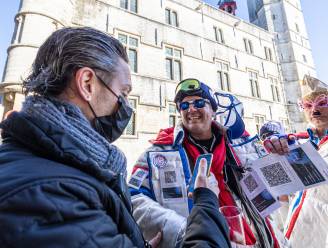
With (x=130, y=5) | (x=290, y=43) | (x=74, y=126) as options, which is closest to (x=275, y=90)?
(x=290, y=43)

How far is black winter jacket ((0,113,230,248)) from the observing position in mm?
524

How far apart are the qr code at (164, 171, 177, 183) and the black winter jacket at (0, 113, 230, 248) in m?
0.80

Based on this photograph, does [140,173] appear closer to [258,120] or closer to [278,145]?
[278,145]

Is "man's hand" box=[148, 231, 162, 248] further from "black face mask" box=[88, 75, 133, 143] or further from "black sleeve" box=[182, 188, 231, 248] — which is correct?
"black face mask" box=[88, 75, 133, 143]

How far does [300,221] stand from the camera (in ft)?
5.67

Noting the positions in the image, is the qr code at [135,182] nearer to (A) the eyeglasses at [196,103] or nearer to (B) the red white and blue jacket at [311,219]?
(A) the eyeglasses at [196,103]

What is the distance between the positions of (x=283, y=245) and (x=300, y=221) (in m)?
0.25

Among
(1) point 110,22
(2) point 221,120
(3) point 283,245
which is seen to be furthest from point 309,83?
(1) point 110,22

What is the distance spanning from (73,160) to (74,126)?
6.4 inches

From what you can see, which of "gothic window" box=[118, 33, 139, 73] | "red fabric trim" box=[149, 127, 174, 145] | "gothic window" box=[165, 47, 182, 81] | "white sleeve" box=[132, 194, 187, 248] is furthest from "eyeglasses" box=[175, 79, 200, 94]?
"gothic window" box=[165, 47, 182, 81]

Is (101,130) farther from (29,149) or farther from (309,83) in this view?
(309,83)

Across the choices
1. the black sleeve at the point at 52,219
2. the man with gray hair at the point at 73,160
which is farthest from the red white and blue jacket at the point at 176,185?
the black sleeve at the point at 52,219

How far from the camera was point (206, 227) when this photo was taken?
31.6 inches

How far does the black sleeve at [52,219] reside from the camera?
1.68ft
